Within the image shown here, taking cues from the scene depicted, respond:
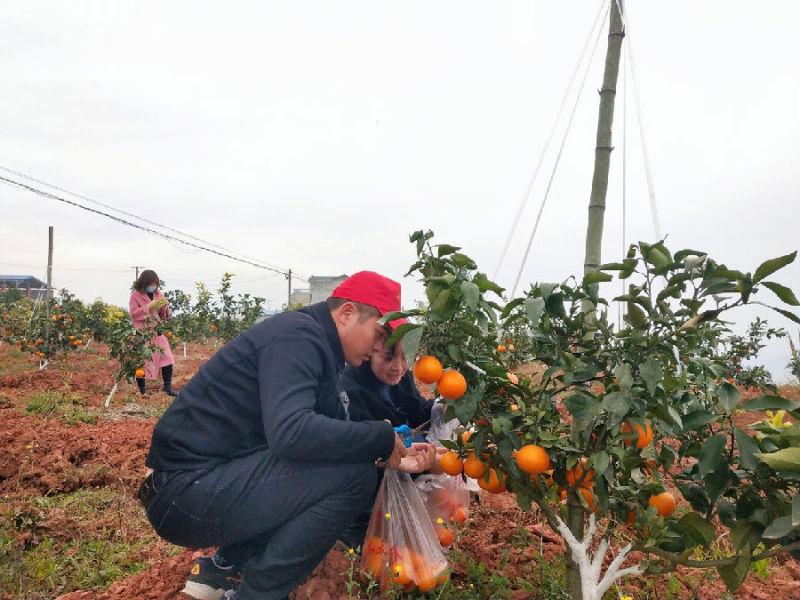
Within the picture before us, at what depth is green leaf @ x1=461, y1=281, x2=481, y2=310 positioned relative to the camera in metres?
1.37

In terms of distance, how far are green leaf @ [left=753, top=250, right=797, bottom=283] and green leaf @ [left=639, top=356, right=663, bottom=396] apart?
10.9 inches

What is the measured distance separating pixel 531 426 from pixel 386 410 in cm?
103

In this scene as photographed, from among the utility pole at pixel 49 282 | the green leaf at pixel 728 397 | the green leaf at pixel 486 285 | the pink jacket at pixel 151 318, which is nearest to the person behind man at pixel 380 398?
the green leaf at pixel 486 285

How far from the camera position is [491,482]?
1.85 metres

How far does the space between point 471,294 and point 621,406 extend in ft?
1.44

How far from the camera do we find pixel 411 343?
57.3 inches

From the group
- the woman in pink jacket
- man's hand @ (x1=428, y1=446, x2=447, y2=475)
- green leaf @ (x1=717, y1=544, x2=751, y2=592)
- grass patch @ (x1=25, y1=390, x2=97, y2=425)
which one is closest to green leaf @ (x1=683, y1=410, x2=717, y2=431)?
green leaf @ (x1=717, y1=544, x2=751, y2=592)

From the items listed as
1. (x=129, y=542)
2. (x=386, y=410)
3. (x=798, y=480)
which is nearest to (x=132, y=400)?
(x=129, y=542)

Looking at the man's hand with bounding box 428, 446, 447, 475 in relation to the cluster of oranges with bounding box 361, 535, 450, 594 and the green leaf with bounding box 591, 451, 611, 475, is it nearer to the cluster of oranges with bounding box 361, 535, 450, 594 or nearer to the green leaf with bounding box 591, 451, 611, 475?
the cluster of oranges with bounding box 361, 535, 450, 594

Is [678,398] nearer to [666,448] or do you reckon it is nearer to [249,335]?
[666,448]

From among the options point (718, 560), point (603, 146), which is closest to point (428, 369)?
point (718, 560)

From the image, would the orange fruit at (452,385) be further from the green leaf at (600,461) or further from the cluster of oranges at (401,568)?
the cluster of oranges at (401,568)

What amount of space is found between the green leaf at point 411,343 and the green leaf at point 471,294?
0.52 ft

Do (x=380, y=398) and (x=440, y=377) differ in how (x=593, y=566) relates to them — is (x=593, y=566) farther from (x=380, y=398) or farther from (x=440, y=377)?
(x=380, y=398)
